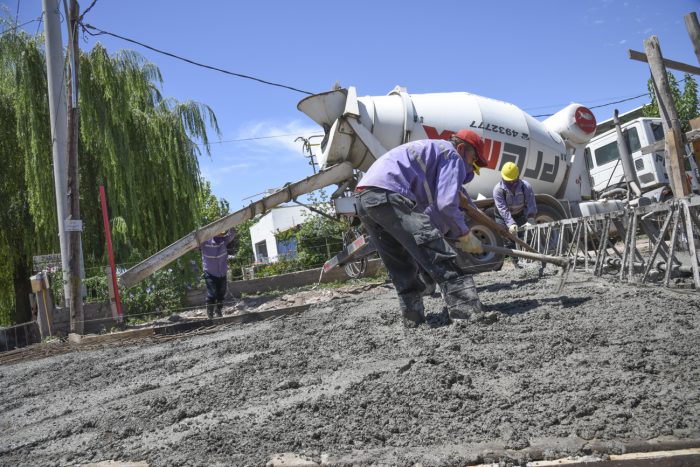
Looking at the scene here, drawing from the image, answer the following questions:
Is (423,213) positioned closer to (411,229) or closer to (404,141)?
(411,229)

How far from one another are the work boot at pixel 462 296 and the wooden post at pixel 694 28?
17.3 ft

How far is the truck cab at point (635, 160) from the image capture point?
12.0 metres

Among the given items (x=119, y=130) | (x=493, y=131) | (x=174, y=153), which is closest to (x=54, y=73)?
Answer: (x=119, y=130)

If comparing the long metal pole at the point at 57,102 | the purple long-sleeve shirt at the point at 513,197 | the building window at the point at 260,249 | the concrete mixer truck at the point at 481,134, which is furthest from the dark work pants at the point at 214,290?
the building window at the point at 260,249

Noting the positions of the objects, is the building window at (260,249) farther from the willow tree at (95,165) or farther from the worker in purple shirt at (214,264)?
the worker in purple shirt at (214,264)

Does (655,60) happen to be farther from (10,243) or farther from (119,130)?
(10,243)

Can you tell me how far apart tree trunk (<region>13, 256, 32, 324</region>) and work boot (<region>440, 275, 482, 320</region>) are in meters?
11.4

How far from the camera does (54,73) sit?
9.30 m

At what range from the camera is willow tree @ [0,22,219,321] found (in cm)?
1139

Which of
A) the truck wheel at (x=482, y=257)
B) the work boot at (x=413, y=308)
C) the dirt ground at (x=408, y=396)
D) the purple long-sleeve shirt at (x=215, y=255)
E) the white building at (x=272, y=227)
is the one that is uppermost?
the white building at (x=272, y=227)

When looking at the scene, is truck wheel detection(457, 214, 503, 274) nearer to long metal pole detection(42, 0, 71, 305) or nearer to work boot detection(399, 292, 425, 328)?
work boot detection(399, 292, 425, 328)

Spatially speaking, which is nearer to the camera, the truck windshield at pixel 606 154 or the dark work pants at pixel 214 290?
the dark work pants at pixel 214 290

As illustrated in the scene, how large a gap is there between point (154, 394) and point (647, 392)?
2775 millimetres

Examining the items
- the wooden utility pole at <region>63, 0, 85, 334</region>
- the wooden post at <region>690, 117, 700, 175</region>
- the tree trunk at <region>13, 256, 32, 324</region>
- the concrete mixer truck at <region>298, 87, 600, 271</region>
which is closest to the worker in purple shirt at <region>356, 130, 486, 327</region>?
the concrete mixer truck at <region>298, 87, 600, 271</region>
